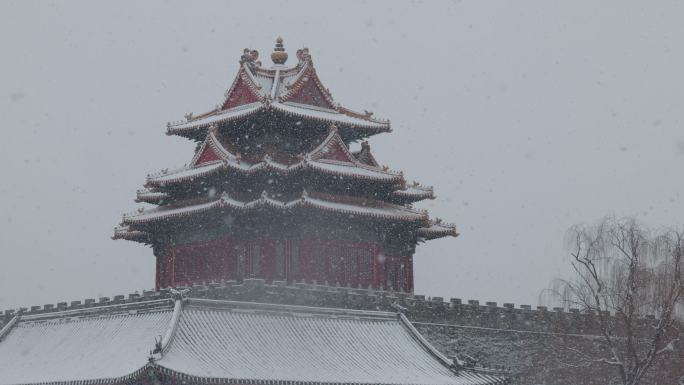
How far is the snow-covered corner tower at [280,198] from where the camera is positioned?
3316 cm

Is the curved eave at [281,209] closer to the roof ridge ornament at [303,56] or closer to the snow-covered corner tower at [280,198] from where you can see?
the snow-covered corner tower at [280,198]

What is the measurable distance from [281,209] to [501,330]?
746cm

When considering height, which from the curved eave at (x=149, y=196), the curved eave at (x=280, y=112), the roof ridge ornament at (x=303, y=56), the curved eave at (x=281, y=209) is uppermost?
the roof ridge ornament at (x=303, y=56)

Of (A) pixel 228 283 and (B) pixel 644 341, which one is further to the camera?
(B) pixel 644 341

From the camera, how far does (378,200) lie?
3556 centimetres

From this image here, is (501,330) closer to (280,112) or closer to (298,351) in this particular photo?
(298,351)

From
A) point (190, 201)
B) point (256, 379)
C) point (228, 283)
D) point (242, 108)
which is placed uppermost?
point (242, 108)

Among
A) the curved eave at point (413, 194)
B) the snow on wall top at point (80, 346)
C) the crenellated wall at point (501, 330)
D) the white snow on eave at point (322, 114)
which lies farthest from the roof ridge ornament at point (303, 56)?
the snow on wall top at point (80, 346)

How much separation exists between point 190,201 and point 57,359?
746cm

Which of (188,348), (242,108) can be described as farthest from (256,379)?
(242,108)

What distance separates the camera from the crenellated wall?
30688 millimetres

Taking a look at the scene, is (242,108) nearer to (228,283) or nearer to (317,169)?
(317,169)

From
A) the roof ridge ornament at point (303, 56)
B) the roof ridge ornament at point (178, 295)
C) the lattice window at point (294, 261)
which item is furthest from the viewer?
the roof ridge ornament at point (303, 56)

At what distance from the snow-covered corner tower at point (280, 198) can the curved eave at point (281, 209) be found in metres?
0.04
